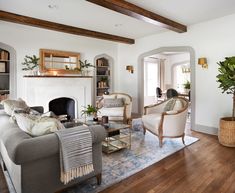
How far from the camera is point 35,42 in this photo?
5.42 meters

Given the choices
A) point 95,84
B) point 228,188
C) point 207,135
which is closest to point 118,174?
point 228,188

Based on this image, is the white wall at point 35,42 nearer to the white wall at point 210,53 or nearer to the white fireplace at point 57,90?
the white fireplace at point 57,90

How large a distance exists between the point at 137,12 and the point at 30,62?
128 inches

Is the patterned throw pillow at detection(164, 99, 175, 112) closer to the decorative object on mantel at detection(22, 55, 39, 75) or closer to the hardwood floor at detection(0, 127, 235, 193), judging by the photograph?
the hardwood floor at detection(0, 127, 235, 193)

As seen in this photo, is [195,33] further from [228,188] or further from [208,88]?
[228,188]

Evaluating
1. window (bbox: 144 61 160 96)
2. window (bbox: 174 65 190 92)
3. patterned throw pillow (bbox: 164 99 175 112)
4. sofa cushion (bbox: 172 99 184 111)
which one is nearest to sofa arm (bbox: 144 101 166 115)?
patterned throw pillow (bbox: 164 99 175 112)

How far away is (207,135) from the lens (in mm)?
4602

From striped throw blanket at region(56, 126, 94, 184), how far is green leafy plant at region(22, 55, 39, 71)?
3844 mm

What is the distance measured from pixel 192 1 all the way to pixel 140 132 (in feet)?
10.1

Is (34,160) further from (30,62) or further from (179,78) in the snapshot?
(179,78)

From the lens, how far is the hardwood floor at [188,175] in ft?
7.66

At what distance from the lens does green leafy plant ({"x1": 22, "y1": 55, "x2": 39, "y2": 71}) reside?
5203 millimetres

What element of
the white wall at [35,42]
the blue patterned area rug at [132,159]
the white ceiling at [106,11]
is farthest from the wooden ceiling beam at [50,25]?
the blue patterned area rug at [132,159]

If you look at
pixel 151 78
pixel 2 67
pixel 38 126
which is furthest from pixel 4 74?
pixel 151 78
